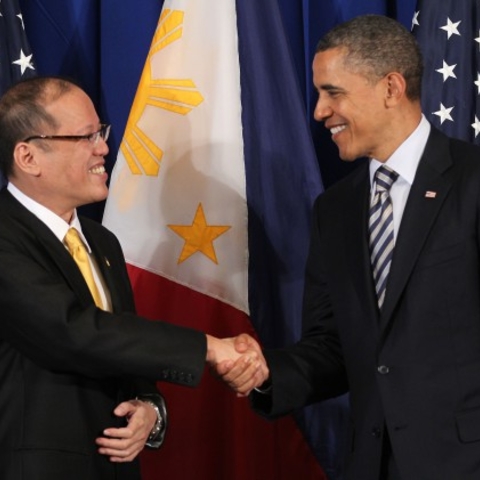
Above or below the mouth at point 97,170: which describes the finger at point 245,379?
below

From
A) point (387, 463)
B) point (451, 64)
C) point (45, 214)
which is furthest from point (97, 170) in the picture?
point (451, 64)

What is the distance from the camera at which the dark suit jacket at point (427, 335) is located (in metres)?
2.24

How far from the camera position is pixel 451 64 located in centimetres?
324

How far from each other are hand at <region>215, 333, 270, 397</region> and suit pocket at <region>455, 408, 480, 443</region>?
54 centimetres

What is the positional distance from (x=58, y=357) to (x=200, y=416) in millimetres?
1006

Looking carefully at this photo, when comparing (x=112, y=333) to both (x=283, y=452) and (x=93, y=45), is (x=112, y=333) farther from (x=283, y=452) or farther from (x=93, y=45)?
(x=93, y=45)

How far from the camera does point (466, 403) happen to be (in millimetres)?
2230

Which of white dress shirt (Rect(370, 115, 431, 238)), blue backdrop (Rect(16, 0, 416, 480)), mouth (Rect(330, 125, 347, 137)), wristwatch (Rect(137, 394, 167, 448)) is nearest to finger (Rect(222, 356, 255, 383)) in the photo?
wristwatch (Rect(137, 394, 167, 448))

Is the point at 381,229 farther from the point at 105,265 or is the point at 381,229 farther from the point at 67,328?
the point at 67,328

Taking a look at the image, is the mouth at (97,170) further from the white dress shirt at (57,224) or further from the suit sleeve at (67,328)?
the suit sleeve at (67,328)

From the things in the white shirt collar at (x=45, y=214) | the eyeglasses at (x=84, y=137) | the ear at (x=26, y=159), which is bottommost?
the white shirt collar at (x=45, y=214)

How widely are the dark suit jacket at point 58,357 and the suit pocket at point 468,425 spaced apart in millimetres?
558

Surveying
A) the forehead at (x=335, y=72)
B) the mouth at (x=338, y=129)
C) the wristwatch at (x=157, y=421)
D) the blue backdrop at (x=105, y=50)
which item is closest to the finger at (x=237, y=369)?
the wristwatch at (x=157, y=421)

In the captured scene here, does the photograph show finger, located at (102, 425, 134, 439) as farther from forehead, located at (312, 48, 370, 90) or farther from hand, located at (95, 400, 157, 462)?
forehead, located at (312, 48, 370, 90)
